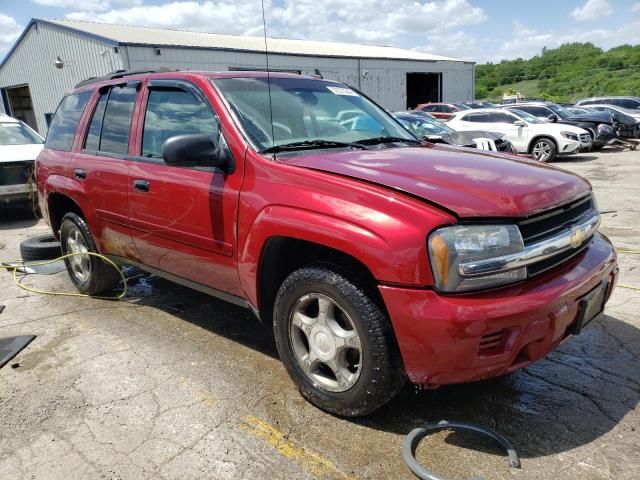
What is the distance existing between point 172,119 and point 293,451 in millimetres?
2286

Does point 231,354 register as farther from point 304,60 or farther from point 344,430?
point 304,60

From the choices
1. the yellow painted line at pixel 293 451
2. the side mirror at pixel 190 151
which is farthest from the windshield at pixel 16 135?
the yellow painted line at pixel 293 451

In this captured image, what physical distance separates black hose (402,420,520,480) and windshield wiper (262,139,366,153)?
1.67 meters

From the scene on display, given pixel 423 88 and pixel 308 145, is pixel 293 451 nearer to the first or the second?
pixel 308 145

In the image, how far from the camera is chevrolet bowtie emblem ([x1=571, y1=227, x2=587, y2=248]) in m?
2.66

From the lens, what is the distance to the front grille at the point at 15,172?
8773 millimetres

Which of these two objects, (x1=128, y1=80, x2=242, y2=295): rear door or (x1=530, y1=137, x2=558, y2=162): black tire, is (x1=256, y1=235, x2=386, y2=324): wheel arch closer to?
(x1=128, y1=80, x2=242, y2=295): rear door

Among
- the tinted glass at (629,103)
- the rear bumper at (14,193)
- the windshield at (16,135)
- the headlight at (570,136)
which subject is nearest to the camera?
the rear bumper at (14,193)

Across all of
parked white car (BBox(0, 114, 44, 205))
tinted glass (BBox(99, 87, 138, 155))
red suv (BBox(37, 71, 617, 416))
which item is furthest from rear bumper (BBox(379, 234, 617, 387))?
parked white car (BBox(0, 114, 44, 205))

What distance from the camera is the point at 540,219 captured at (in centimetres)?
250

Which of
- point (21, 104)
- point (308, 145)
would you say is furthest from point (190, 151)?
point (21, 104)

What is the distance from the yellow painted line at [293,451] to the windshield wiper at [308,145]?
1498 mm

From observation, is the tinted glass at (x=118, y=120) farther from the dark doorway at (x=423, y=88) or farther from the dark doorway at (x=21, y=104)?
the dark doorway at (x=423, y=88)

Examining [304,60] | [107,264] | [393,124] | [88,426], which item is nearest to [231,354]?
[88,426]
